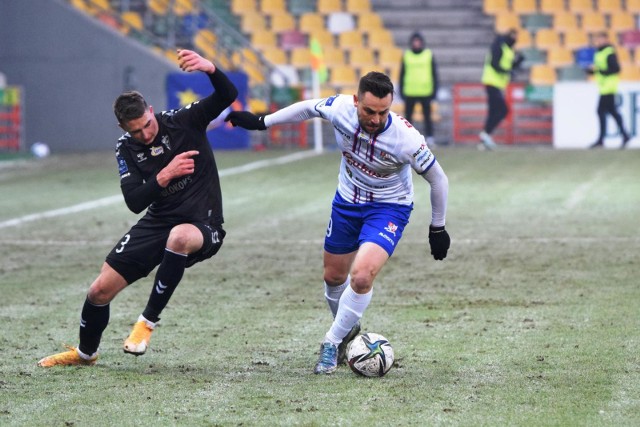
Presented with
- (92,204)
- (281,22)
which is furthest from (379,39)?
(92,204)

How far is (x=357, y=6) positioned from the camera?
103ft

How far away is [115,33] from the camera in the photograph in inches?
1075

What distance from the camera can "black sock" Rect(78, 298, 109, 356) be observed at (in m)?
7.40

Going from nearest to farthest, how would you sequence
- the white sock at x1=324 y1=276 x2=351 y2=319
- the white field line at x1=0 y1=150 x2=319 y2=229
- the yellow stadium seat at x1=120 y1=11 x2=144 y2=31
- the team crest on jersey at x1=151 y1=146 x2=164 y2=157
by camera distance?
the team crest on jersey at x1=151 y1=146 x2=164 y2=157
the white sock at x1=324 y1=276 x2=351 y2=319
the white field line at x1=0 y1=150 x2=319 y2=229
the yellow stadium seat at x1=120 y1=11 x2=144 y2=31

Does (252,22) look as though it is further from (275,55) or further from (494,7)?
(494,7)

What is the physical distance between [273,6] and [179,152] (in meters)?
24.5

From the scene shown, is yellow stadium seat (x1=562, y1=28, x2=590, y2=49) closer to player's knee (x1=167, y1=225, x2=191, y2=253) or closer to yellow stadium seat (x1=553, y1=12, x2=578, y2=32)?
yellow stadium seat (x1=553, y1=12, x2=578, y2=32)

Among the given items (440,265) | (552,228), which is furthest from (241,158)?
(440,265)

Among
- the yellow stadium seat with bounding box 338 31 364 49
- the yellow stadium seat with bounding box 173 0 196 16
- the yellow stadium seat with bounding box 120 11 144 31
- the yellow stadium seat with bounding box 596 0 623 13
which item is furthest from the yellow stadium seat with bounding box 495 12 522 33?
the yellow stadium seat with bounding box 120 11 144 31

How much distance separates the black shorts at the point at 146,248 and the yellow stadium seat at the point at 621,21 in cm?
2450

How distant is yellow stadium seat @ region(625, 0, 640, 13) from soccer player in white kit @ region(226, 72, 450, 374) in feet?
80.5

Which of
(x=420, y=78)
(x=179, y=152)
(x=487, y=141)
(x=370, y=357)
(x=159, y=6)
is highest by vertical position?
(x=179, y=152)

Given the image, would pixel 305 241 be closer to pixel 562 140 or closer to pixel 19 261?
pixel 19 261

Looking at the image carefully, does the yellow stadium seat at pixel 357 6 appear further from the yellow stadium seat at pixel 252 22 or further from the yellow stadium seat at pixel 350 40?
the yellow stadium seat at pixel 252 22
